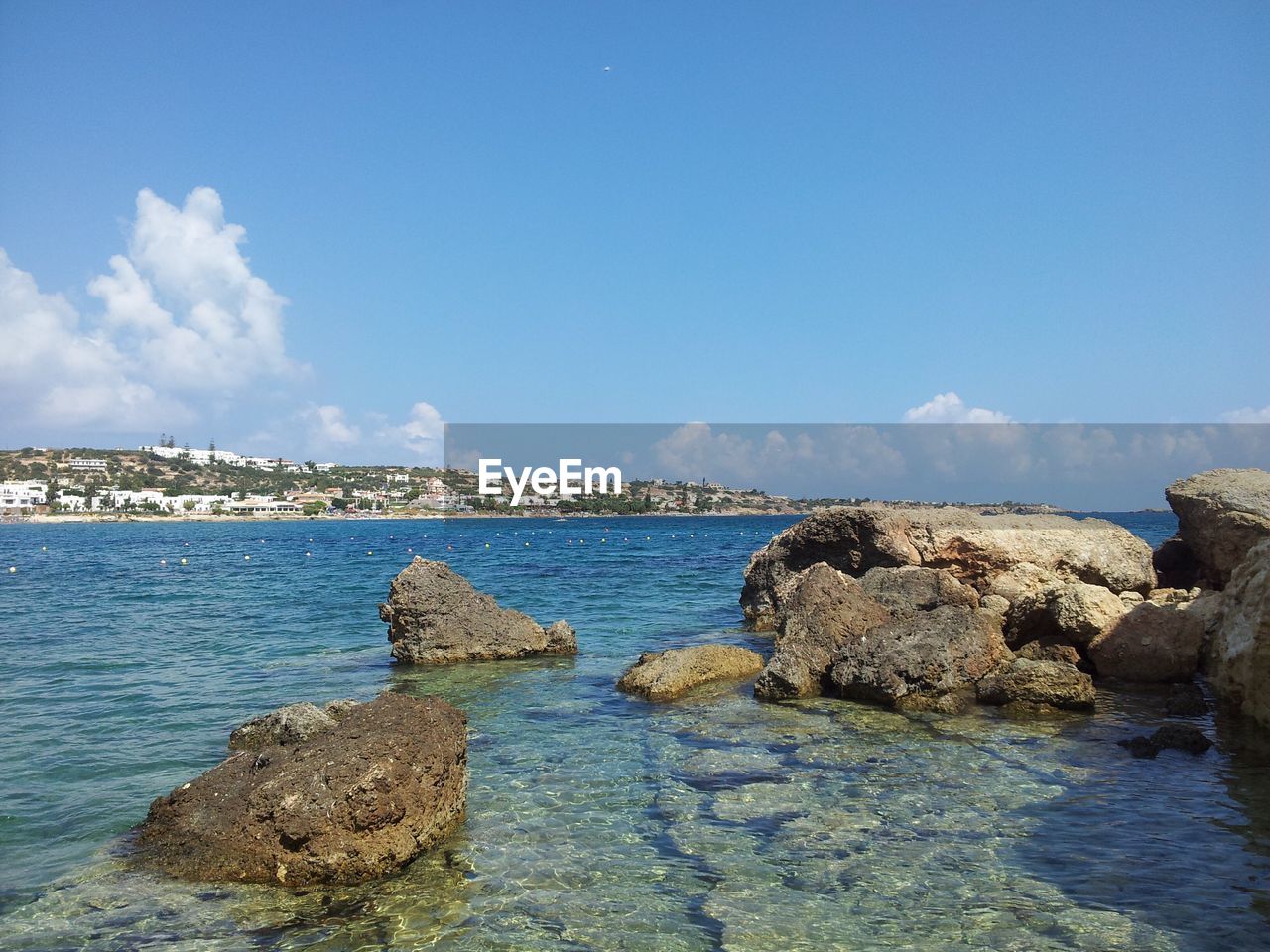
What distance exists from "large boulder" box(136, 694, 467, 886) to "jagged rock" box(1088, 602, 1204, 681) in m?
9.91

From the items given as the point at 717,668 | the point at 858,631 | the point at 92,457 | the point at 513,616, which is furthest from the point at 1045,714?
the point at 92,457

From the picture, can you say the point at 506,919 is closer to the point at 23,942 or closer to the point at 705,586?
the point at 23,942

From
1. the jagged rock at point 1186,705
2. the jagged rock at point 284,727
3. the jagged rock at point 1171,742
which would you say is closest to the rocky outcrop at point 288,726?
the jagged rock at point 284,727

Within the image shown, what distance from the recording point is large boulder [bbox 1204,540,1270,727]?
977cm

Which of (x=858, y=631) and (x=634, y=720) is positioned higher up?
(x=858, y=631)

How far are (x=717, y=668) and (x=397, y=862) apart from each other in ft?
24.3

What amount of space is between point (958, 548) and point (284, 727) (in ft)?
40.6

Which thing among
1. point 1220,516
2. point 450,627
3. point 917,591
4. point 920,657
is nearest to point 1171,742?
point 920,657

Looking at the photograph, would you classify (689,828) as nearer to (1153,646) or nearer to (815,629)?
(815,629)

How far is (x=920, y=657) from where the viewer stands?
11.6 m

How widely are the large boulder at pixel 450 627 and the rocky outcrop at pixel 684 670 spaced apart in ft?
10.1

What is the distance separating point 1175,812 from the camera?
7.48m

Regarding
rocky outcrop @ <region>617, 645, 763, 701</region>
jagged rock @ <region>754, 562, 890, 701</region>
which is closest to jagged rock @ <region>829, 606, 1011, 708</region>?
jagged rock @ <region>754, 562, 890, 701</region>

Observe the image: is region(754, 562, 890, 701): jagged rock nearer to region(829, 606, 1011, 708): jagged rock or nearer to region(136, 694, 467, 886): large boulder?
region(829, 606, 1011, 708): jagged rock
